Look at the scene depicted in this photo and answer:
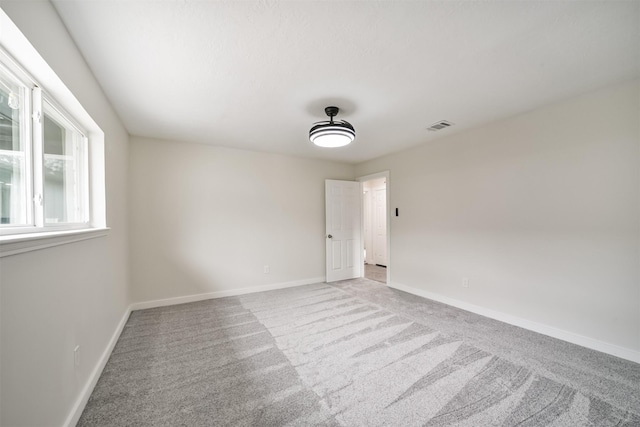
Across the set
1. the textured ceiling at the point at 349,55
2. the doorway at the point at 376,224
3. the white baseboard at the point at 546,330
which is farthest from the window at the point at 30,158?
the doorway at the point at 376,224

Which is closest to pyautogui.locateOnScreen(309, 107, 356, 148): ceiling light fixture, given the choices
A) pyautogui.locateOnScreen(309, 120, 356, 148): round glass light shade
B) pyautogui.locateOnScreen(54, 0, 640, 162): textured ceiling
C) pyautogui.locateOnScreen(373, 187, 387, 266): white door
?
pyautogui.locateOnScreen(309, 120, 356, 148): round glass light shade

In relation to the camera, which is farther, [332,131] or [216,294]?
[216,294]

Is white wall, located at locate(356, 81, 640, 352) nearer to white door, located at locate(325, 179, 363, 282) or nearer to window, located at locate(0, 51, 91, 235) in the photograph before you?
white door, located at locate(325, 179, 363, 282)

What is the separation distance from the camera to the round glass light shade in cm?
256

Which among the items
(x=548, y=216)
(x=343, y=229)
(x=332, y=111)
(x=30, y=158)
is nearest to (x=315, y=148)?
(x=332, y=111)

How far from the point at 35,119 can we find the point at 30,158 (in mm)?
244

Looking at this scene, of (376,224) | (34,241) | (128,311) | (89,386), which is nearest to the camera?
(34,241)

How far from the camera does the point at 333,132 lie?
256 cm

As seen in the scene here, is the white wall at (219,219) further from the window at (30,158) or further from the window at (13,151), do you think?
the window at (13,151)

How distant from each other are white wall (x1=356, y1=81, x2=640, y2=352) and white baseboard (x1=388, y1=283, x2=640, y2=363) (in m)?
0.04

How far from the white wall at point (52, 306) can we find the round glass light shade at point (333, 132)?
6.13 feet

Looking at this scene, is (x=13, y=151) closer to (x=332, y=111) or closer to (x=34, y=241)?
(x=34, y=241)

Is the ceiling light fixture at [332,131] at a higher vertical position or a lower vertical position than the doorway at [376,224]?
higher

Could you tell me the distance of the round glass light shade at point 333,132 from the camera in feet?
8.39
